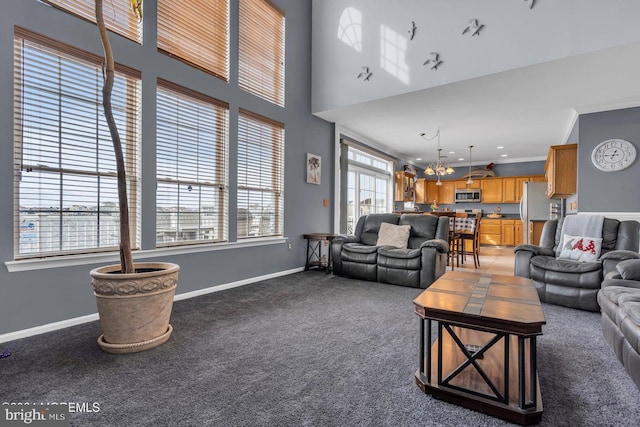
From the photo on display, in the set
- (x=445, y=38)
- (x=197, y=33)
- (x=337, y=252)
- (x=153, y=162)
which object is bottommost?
(x=337, y=252)

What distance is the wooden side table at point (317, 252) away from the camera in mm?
5012

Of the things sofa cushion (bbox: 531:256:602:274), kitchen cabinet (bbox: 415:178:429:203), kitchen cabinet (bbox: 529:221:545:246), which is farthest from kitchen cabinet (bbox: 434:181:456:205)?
sofa cushion (bbox: 531:256:602:274)

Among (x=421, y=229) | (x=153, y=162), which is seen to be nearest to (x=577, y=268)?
(x=421, y=229)

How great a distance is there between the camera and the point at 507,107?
489 centimetres

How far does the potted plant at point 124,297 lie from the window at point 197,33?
1.36 meters

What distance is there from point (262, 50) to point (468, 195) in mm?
7944

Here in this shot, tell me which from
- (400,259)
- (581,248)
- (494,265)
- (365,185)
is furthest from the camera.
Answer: (365,185)

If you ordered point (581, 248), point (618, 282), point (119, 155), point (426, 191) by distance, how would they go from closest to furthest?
point (119, 155)
point (618, 282)
point (581, 248)
point (426, 191)

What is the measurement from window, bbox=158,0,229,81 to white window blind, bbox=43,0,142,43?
253 millimetres

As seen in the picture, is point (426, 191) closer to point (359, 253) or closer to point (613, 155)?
point (613, 155)

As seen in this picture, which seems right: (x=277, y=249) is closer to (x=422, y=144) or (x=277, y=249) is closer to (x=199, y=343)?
(x=199, y=343)

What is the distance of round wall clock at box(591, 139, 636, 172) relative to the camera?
4523 mm

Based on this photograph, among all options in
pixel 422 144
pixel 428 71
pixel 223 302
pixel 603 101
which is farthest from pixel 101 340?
pixel 422 144

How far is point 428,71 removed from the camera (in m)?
4.14
